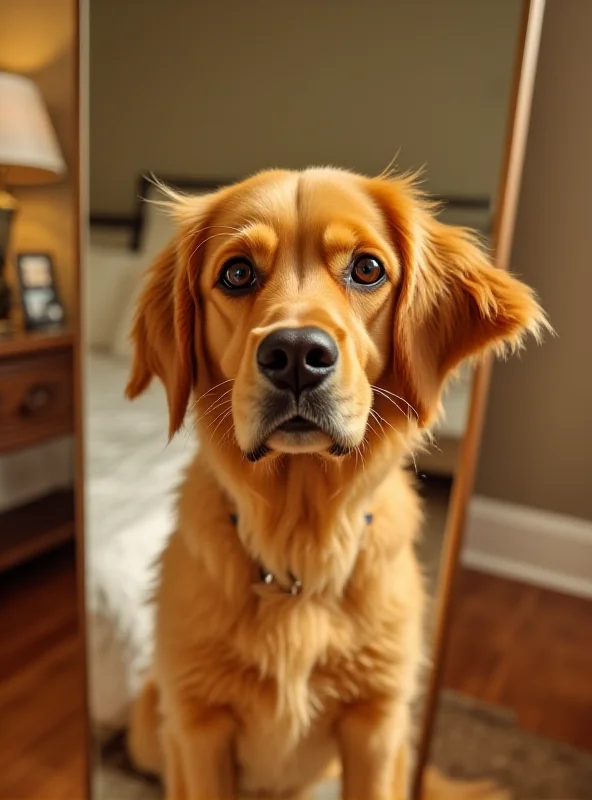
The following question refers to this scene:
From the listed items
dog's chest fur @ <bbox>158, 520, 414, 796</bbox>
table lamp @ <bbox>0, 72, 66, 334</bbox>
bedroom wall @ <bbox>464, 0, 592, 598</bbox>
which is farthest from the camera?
table lamp @ <bbox>0, 72, 66, 334</bbox>

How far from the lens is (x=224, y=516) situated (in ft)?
2.94

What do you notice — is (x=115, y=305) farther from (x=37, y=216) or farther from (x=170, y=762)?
(x=170, y=762)

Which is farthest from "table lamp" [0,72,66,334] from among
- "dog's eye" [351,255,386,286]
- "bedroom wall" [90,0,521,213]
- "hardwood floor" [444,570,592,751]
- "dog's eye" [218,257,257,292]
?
"hardwood floor" [444,570,592,751]

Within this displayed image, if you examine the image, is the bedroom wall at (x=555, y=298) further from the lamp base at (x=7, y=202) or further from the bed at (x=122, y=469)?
the lamp base at (x=7, y=202)

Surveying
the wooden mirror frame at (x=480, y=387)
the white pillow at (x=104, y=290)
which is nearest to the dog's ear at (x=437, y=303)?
the wooden mirror frame at (x=480, y=387)

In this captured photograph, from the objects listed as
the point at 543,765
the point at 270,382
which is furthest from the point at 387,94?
the point at 543,765

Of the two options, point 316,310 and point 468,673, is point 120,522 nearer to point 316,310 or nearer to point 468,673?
point 316,310

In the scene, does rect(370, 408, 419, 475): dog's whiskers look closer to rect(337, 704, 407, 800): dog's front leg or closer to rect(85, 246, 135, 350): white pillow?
rect(337, 704, 407, 800): dog's front leg

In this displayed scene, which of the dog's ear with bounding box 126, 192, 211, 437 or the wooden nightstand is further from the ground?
the dog's ear with bounding box 126, 192, 211, 437

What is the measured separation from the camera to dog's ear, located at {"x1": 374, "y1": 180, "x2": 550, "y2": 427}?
29.9 inches

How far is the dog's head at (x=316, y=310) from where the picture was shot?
68 cm

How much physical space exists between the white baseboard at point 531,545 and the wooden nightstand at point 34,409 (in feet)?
3.38

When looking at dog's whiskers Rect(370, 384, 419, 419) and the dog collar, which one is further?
the dog collar

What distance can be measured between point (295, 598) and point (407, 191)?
0.53m
